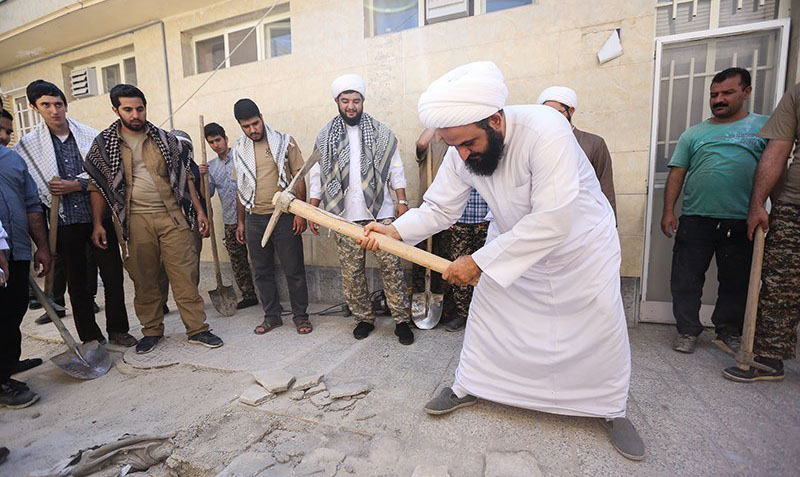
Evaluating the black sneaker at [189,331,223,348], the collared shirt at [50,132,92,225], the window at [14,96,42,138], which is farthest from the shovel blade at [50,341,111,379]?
the window at [14,96,42,138]

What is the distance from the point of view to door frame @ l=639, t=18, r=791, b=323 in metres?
2.83

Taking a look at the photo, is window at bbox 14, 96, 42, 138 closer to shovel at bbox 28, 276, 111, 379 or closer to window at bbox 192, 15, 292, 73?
window at bbox 192, 15, 292, 73

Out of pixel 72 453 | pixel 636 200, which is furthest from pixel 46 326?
pixel 636 200

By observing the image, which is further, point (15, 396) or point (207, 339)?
point (207, 339)

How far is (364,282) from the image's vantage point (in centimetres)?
330

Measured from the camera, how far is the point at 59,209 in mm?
3068

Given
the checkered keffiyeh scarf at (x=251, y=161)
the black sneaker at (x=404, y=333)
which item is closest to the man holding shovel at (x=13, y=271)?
the checkered keffiyeh scarf at (x=251, y=161)

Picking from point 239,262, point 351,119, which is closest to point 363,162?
point 351,119

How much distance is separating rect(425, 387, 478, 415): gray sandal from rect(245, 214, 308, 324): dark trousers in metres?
1.76

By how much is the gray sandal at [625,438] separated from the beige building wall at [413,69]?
5.79ft

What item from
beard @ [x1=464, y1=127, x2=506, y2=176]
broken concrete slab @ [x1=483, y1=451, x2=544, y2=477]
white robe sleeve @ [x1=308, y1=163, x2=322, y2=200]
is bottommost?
broken concrete slab @ [x1=483, y1=451, x2=544, y2=477]

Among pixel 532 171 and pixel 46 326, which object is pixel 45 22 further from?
pixel 532 171

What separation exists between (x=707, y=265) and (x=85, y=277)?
477 cm

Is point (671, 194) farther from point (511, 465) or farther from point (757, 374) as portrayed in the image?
point (511, 465)
